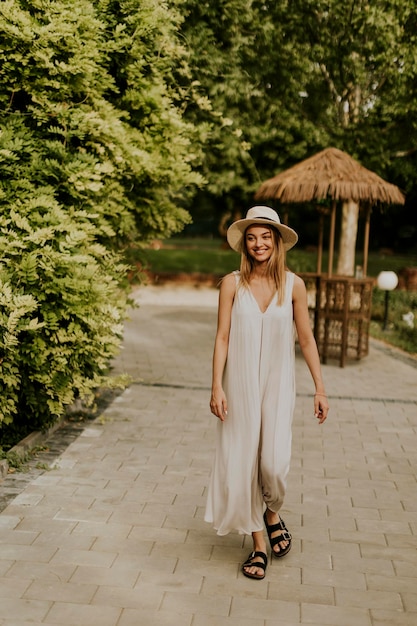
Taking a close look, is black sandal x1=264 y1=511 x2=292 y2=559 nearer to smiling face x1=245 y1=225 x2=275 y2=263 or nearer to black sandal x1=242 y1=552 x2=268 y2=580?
black sandal x1=242 y1=552 x2=268 y2=580

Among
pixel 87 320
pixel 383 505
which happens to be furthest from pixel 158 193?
pixel 383 505

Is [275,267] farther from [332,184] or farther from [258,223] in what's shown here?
[332,184]

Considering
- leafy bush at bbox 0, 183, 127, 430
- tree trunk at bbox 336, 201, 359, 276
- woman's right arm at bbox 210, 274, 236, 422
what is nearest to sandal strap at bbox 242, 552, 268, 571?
woman's right arm at bbox 210, 274, 236, 422

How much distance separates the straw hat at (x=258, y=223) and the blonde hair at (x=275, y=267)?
49 millimetres

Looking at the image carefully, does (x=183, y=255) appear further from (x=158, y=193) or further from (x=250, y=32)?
(x=158, y=193)

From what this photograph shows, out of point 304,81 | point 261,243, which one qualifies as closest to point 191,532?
point 261,243

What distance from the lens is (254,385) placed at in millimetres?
4176

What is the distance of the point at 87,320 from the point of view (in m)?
6.03

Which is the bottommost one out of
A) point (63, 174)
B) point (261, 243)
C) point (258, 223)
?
point (261, 243)

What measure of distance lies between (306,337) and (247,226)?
733mm

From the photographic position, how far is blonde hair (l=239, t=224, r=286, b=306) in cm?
421

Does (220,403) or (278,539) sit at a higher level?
(220,403)

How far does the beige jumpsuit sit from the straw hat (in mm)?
399

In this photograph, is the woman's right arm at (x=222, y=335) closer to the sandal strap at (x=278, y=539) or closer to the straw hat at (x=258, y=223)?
the straw hat at (x=258, y=223)
